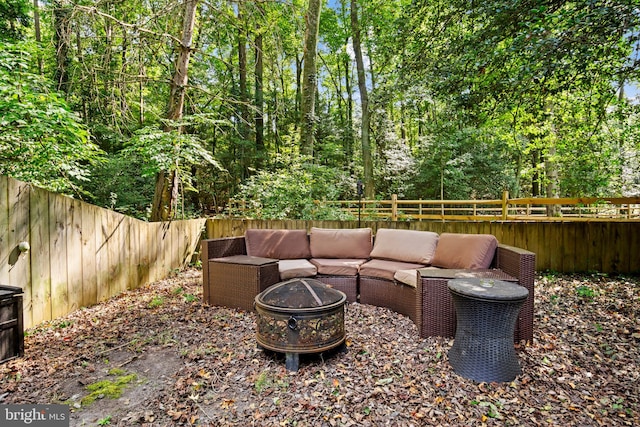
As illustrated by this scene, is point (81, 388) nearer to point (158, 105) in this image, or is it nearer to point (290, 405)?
point (290, 405)

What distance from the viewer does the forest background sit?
3508mm

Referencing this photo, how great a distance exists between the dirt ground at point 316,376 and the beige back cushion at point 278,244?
3.57 ft

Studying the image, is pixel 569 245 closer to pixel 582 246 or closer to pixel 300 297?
pixel 582 246

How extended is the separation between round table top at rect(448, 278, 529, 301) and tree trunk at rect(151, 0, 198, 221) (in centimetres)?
481

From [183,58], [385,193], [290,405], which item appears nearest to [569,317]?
[290,405]

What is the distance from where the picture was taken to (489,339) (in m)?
2.42

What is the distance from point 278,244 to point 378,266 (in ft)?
4.51

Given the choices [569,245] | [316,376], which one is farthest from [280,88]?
[316,376]

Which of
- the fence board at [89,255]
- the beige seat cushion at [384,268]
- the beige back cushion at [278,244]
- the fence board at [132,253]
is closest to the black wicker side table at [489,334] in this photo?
the beige seat cushion at [384,268]

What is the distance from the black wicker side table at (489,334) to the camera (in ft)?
7.77

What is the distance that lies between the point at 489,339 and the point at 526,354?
59 cm

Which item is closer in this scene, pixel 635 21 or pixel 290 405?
pixel 290 405

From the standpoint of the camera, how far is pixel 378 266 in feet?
12.9

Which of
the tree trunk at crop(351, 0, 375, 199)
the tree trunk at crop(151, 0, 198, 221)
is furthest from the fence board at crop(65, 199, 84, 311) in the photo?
the tree trunk at crop(351, 0, 375, 199)
